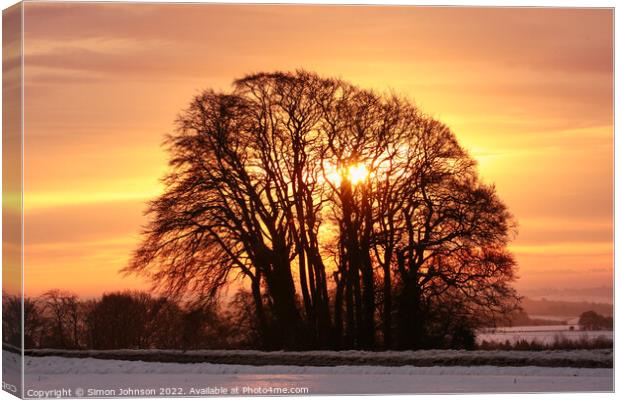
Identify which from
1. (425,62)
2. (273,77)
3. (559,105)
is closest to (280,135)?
(273,77)

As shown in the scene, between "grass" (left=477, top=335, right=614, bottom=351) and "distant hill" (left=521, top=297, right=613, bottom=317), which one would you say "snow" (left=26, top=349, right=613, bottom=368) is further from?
"distant hill" (left=521, top=297, right=613, bottom=317)

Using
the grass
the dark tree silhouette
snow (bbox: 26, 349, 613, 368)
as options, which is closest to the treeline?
snow (bbox: 26, 349, 613, 368)

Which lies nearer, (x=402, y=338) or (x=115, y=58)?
(x=115, y=58)

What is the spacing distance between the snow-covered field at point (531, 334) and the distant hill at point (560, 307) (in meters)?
0.32

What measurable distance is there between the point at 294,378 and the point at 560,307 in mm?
4652

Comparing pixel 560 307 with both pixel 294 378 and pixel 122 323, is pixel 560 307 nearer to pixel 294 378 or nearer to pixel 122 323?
pixel 294 378

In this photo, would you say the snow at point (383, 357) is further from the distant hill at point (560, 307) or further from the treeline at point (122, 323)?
the distant hill at point (560, 307)

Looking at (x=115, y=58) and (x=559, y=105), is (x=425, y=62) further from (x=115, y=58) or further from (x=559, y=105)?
(x=115, y=58)

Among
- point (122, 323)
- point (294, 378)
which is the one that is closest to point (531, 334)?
point (294, 378)

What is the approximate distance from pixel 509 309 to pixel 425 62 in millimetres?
4385

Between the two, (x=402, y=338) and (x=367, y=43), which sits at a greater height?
(x=367, y=43)

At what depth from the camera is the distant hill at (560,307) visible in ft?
78.9

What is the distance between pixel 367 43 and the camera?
23578 millimetres

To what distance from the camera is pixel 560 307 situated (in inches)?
957
